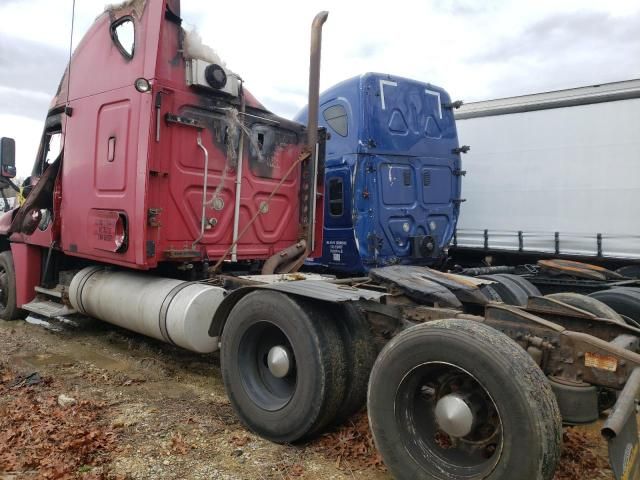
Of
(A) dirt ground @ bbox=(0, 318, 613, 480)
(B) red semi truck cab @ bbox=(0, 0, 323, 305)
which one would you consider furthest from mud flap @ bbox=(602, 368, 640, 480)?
(B) red semi truck cab @ bbox=(0, 0, 323, 305)

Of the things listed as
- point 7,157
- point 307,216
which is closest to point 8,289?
point 7,157

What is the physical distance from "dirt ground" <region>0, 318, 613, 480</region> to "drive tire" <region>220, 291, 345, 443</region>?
161 millimetres

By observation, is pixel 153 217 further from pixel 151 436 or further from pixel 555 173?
pixel 555 173

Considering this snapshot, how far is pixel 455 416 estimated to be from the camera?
258 cm

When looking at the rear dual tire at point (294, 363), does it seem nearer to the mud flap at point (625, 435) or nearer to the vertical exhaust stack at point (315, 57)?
the mud flap at point (625, 435)

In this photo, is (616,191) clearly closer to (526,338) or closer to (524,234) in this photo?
(524,234)

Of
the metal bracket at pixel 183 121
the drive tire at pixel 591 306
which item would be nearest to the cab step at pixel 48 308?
the metal bracket at pixel 183 121

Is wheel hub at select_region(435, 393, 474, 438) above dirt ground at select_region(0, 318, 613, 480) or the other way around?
above

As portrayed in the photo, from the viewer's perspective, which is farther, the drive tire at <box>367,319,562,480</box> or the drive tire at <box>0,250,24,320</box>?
the drive tire at <box>0,250,24,320</box>

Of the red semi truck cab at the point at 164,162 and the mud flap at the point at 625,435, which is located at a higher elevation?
the red semi truck cab at the point at 164,162

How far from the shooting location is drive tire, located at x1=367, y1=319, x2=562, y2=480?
2.32m

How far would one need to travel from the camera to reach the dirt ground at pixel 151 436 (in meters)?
3.08

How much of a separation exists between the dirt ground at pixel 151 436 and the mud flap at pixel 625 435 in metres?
0.78

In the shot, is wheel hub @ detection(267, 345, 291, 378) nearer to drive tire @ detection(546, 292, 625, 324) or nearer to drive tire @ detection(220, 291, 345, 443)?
drive tire @ detection(220, 291, 345, 443)
